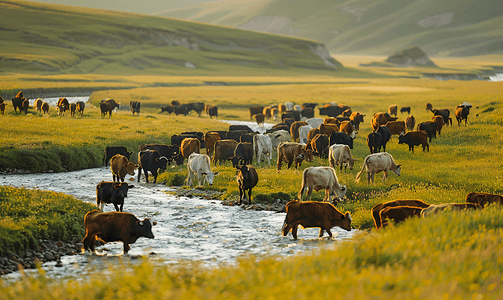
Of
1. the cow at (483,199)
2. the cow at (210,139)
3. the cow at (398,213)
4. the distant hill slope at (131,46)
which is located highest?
the distant hill slope at (131,46)

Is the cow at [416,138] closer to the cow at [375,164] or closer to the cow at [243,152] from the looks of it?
the cow at [375,164]

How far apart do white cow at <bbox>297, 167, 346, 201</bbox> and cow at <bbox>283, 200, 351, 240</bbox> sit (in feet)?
9.94

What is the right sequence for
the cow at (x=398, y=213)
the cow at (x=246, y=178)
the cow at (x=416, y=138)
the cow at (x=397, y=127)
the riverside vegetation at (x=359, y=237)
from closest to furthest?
the riverside vegetation at (x=359, y=237)
the cow at (x=398, y=213)
the cow at (x=246, y=178)
the cow at (x=416, y=138)
the cow at (x=397, y=127)

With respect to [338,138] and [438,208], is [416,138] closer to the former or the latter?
[338,138]

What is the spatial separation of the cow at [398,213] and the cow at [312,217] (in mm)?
987

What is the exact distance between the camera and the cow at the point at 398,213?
11992 millimetres

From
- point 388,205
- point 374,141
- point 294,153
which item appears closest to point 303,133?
point 374,141

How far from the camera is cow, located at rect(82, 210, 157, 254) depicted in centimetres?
1154

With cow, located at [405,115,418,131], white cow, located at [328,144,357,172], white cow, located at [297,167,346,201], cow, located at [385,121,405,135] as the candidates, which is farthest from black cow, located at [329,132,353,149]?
cow, located at [405,115,418,131]

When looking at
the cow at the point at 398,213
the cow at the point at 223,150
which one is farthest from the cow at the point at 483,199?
the cow at the point at 223,150

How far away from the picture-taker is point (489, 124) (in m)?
32.3

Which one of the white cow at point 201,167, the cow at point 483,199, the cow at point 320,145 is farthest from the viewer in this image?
the cow at point 320,145

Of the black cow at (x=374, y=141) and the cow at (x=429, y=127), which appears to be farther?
the cow at (x=429, y=127)

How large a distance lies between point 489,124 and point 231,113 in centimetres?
2999
